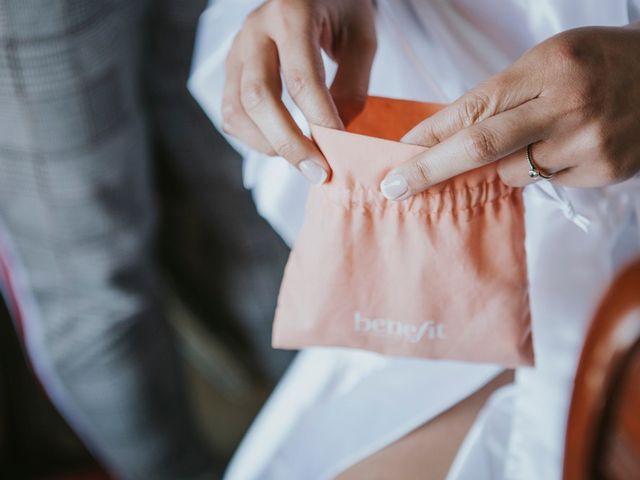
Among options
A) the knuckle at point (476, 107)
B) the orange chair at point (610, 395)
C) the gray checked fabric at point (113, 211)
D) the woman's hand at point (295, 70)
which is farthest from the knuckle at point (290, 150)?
the gray checked fabric at point (113, 211)

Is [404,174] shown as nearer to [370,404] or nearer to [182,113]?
[370,404]

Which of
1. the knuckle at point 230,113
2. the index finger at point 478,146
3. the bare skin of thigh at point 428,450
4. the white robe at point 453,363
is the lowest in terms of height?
the bare skin of thigh at point 428,450

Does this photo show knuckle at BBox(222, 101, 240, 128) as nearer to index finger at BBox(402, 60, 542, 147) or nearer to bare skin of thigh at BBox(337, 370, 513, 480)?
index finger at BBox(402, 60, 542, 147)

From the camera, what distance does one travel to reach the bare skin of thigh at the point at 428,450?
2.22ft

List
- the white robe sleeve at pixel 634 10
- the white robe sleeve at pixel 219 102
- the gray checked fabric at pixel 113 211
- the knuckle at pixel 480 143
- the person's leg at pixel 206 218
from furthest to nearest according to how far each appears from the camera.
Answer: the person's leg at pixel 206 218
the gray checked fabric at pixel 113 211
the white robe sleeve at pixel 219 102
the white robe sleeve at pixel 634 10
the knuckle at pixel 480 143

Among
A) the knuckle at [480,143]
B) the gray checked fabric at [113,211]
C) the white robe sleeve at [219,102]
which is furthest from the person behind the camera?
the gray checked fabric at [113,211]

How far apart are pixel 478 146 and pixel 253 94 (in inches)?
7.5

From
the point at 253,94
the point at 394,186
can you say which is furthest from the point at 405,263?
the point at 253,94

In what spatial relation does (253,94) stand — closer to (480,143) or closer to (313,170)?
(313,170)

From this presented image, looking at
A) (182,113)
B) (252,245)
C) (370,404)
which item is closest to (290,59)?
(370,404)

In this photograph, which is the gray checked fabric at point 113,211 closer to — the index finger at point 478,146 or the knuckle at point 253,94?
the knuckle at point 253,94

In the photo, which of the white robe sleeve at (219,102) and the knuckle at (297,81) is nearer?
the knuckle at (297,81)

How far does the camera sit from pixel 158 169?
121 cm

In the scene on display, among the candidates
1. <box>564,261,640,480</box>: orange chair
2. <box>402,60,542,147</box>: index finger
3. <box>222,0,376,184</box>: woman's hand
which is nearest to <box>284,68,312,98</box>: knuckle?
<box>222,0,376,184</box>: woman's hand
